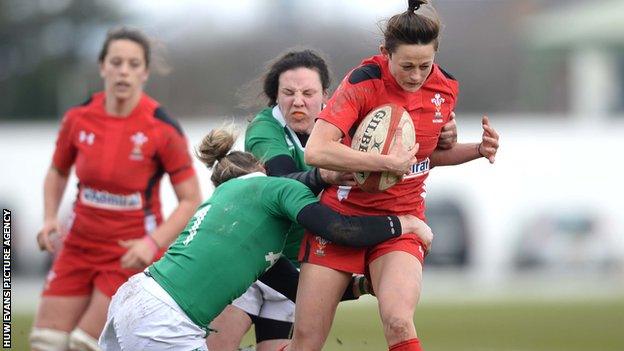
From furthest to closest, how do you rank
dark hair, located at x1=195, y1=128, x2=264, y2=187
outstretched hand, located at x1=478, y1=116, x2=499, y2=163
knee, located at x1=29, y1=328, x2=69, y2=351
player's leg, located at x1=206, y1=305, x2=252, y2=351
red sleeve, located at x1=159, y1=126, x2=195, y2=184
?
red sleeve, located at x1=159, y1=126, x2=195, y2=184 → knee, located at x1=29, y1=328, x2=69, y2=351 → player's leg, located at x1=206, y1=305, x2=252, y2=351 → outstretched hand, located at x1=478, y1=116, x2=499, y2=163 → dark hair, located at x1=195, y1=128, x2=264, y2=187

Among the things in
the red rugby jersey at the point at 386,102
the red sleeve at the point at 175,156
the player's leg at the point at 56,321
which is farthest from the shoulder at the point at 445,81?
the player's leg at the point at 56,321

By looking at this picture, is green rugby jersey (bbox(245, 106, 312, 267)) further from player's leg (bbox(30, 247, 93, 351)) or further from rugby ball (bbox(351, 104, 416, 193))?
player's leg (bbox(30, 247, 93, 351))

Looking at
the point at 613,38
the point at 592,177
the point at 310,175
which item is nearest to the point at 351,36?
the point at 613,38

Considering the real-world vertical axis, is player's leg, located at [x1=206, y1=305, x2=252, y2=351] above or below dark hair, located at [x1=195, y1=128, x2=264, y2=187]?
below

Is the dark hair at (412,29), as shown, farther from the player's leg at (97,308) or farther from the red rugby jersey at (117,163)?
the player's leg at (97,308)

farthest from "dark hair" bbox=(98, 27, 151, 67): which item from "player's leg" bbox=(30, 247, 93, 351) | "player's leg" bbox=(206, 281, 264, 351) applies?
"player's leg" bbox=(206, 281, 264, 351)

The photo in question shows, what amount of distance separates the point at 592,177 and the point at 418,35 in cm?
1201

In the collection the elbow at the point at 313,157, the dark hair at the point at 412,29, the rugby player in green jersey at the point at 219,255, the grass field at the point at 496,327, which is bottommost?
the grass field at the point at 496,327

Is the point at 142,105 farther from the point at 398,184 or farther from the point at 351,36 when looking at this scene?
the point at 351,36

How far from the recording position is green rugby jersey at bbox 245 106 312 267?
626cm

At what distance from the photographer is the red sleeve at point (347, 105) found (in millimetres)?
5652

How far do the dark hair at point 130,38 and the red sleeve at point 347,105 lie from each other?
239cm

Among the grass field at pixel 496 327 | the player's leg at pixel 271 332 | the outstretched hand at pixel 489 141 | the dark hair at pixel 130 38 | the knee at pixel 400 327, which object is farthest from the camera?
the grass field at pixel 496 327

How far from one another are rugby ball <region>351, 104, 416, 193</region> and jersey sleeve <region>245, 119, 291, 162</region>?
2.10ft
